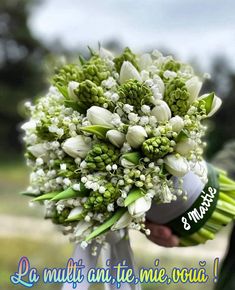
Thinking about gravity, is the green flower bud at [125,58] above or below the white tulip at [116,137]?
A: above

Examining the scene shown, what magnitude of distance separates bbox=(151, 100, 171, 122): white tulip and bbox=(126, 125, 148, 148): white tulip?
0.04 metres

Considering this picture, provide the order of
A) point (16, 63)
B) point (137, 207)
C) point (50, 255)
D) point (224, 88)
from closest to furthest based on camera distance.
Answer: point (137, 207) → point (50, 255) → point (224, 88) → point (16, 63)

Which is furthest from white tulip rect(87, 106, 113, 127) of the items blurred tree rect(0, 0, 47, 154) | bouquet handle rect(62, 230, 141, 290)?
blurred tree rect(0, 0, 47, 154)

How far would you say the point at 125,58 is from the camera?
45.9 inches

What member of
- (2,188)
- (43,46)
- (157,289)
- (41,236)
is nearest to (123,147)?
(157,289)

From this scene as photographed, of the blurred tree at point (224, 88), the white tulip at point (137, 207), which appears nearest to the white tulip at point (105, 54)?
the white tulip at point (137, 207)

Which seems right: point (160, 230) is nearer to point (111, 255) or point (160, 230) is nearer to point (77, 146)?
point (111, 255)

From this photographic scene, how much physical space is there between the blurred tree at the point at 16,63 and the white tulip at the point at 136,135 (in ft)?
33.2

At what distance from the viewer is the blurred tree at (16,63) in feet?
36.5

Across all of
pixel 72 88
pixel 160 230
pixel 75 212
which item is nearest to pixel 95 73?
pixel 72 88

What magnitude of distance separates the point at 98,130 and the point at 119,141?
44mm

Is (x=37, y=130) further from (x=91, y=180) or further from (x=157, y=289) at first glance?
(x=157, y=289)

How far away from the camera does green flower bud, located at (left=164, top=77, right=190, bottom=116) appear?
41.9 inches

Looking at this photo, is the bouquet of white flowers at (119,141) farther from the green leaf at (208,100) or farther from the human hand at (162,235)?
the human hand at (162,235)
